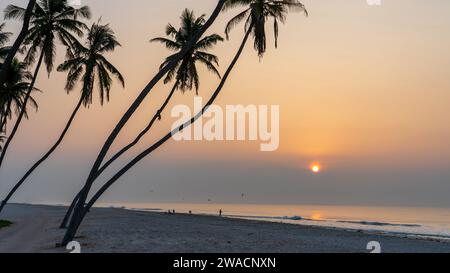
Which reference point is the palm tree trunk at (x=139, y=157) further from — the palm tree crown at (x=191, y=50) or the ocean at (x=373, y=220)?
the ocean at (x=373, y=220)

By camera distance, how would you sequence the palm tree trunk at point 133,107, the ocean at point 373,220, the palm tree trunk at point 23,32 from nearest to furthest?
1. the palm tree trunk at point 23,32
2. the palm tree trunk at point 133,107
3. the ocean at point 373,220

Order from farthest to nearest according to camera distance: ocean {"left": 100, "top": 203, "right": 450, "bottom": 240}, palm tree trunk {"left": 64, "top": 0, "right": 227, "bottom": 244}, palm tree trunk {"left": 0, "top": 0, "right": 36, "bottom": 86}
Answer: ocean {"left": 100, "top": 203, "right": 450, "bottom": 240} < palm tree trunk {"left": 64, "top": 0, "right": 227, "bottom": 244} < palm tree trunk {"left": 0, "top": 0, "right": 36, "bottom": 86}

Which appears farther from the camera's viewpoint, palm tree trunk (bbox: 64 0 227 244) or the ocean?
the ocean

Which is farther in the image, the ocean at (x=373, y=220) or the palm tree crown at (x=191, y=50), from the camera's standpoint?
the ocean at (x=373, y=220)

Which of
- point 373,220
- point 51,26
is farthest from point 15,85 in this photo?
point 373,220

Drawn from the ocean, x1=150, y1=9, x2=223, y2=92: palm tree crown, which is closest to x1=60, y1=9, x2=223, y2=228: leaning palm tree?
x1=150, y1=9, x2=223, y2=92: palm tree crown

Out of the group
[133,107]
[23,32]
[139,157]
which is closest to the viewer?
[23,32]

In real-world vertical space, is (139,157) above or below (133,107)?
below

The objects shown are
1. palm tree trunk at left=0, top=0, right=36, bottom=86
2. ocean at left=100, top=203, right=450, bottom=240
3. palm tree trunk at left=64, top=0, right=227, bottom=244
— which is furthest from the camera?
ocean at left=100, top=203, right=450, bottom=240

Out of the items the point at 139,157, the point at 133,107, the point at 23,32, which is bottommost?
the point at 139,157

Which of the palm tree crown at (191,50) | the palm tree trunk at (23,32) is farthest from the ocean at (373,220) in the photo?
the palm tree trunk at (23,32)

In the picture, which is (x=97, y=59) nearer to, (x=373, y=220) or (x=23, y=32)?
(x=23, y=32)

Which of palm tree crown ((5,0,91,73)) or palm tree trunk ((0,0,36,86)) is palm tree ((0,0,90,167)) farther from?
palm tree trunk ((0,0,36,86))

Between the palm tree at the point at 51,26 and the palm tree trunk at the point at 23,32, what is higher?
the palm tree at the point at 51,26
